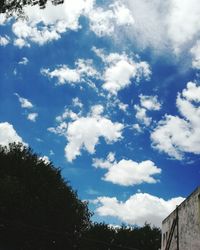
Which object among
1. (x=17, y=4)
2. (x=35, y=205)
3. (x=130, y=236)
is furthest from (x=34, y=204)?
(x=130, y=236)

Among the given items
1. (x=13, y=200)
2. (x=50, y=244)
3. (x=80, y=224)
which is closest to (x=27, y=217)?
(x=13, y=200)

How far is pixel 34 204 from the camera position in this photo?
33.9 m

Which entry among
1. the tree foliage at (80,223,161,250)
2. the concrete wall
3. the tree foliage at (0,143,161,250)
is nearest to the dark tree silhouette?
the concrete wall

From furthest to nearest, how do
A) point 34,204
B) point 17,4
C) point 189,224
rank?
point 34,204 < point 189,224 < point 17,4

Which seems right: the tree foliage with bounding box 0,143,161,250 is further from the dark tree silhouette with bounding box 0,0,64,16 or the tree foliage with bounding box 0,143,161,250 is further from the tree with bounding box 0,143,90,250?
the dark tree silhouette with bounding box 0,0,64,16

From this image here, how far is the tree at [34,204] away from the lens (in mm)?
32938

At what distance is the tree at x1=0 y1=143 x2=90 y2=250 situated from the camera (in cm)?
3294

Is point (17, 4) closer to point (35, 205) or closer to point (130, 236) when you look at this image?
point (35, 205)

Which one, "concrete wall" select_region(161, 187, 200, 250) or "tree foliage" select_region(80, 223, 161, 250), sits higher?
"tree foliage" select_region(80, 223, 161, 250)

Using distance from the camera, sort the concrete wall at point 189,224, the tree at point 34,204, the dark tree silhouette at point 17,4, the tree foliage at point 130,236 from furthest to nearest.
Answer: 1. the tree foliage at point 130,236
2. the tree at point 34,204
3. the concrete wall at point 189,224
4. the dark tree silhouette at point 17,4

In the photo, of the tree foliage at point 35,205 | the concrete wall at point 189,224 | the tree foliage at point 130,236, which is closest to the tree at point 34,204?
the tree foliage at point 35,205

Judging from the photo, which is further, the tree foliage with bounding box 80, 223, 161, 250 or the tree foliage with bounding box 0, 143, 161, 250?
the tree foliage with bounding box 80, 223, 161, 250

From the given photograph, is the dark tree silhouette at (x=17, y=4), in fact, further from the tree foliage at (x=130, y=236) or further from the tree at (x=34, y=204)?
the tree foliage at (x=130, y=236)

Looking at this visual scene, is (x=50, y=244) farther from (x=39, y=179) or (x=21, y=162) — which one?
(x=21, y=162)
